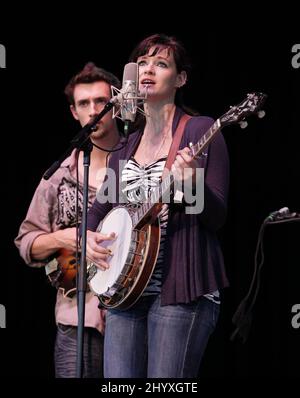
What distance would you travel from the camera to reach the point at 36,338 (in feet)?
12.9

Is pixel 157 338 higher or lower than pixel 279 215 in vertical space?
lower

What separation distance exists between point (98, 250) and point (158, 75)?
2.51 feet

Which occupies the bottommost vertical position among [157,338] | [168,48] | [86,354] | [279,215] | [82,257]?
[86,354]

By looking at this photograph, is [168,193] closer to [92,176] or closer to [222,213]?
[222,213]

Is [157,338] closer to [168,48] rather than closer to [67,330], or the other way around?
[67,330]

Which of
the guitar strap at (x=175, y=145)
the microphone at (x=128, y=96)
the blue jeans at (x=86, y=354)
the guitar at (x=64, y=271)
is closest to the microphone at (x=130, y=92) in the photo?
the microphone at (x=128, y=96)

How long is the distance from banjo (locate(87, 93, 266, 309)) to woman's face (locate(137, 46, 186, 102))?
0.46m

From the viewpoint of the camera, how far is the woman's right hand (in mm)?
2861

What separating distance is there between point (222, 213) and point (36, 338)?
179 cm

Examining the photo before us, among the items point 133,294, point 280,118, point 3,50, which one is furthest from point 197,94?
point 133,294

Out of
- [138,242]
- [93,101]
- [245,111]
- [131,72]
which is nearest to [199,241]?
[138,242]

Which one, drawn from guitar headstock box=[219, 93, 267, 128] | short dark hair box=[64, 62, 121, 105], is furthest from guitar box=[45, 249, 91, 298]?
guitar headstock box=[219, 93, 267, 128]

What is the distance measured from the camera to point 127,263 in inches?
105

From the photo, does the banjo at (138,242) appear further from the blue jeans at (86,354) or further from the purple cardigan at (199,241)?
the blue jeans at (86,354)
